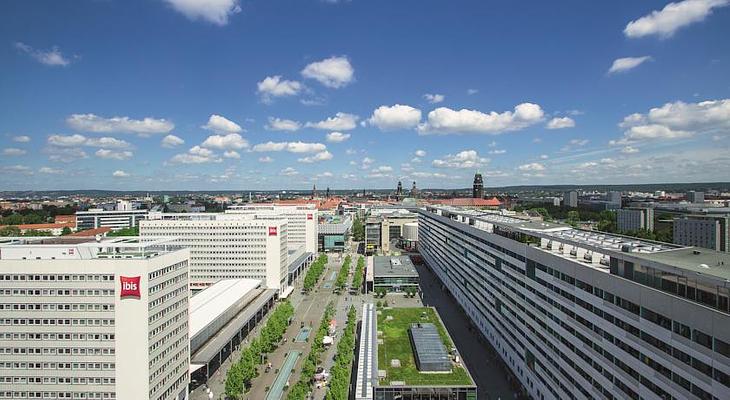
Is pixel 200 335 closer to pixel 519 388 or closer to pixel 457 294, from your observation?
pixel 519 388

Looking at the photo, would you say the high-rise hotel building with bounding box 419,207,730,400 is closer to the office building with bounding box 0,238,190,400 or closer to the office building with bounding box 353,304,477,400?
the office building with bounding box 353,304,477,400

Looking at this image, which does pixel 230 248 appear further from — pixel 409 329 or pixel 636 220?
pixel 636 220

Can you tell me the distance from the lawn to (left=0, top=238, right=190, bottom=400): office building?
25512mm

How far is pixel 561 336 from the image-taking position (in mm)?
39250

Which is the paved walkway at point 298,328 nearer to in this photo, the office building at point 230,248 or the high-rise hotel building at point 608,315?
the office building at point 230,248

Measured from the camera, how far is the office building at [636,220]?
165 metres

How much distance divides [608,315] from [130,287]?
4219cm

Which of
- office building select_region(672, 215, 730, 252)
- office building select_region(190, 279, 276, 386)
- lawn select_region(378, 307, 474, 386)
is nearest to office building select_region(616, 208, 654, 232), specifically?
office building select_region(672, 215, 730, 252)

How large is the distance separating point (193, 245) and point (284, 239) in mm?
21171

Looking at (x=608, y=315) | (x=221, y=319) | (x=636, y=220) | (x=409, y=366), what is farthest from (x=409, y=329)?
(x=636, y=220)

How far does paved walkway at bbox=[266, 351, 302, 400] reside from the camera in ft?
171

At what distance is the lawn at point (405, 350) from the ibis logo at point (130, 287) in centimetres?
2690

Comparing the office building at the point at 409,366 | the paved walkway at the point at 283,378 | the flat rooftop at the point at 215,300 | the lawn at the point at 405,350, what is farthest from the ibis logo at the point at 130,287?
the lawn at the point at 405,350

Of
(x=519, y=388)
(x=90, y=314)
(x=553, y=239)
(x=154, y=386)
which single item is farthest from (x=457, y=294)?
(x=90, y=314)
